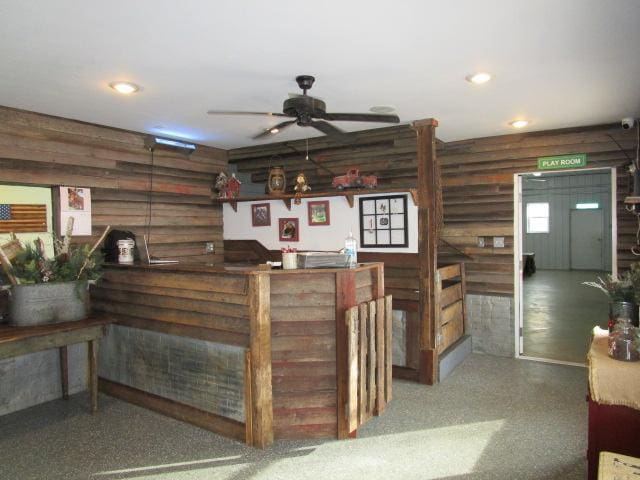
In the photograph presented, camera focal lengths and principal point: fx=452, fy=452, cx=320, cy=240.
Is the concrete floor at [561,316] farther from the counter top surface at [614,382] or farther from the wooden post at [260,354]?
the wooden post at [260,354]

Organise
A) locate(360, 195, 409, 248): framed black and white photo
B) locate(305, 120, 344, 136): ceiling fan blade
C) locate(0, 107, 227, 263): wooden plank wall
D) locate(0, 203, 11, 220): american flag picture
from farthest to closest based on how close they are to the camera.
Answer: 1. locate(360, 195, 409, 248): framed black and white photo
2. locate(0, 107, 227, 263): wooden plank wall
3. locate(0, 203, 11, 220): american flag picture
4. locate(305, 120, 344, 136): ceiling fan blade

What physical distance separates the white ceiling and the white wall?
4.91ft

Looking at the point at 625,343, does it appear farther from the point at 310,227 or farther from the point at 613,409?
the point at 310,227

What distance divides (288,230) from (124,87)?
9.95ft

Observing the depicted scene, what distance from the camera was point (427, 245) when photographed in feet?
16.0

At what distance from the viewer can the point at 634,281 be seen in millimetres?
3145

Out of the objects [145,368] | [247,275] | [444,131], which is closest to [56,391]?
[145,368]

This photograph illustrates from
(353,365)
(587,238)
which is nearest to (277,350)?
(353,365)

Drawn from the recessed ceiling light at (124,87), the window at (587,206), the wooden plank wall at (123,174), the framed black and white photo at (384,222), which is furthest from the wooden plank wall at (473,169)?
the window at (587,206)

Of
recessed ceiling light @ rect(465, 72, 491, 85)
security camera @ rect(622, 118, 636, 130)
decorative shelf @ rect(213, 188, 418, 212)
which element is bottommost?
decorative shelf @ rect(213, 188, 418, 212)

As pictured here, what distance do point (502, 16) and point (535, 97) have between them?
189 centimetres

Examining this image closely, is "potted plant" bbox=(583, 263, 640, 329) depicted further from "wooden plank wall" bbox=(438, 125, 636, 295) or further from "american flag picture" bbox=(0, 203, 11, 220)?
"american flag picture" bbox=(0, 203, 11, 220)

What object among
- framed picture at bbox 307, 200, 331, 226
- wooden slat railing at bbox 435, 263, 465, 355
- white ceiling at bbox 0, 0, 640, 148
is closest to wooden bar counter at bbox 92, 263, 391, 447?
wooden slat railing at bbox 435, 263, 465, 355

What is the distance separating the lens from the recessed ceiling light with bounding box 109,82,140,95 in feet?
11.9
